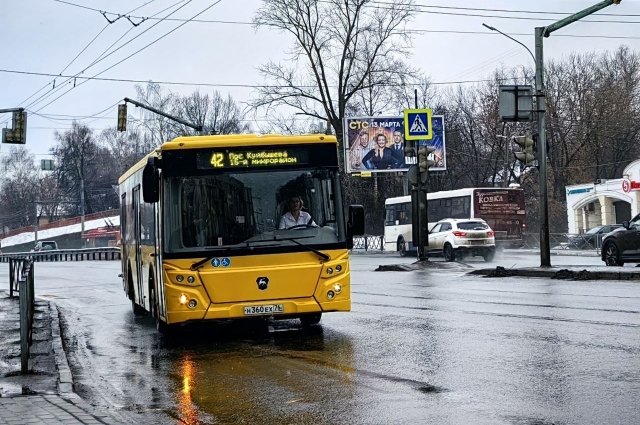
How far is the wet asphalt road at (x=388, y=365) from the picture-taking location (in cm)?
758

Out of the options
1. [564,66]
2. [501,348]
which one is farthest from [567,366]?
[564,66]

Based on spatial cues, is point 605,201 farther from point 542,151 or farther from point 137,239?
point 137,239

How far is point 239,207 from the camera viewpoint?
506 inches

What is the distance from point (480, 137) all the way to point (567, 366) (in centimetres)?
7645

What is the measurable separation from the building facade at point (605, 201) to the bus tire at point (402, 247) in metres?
14.7

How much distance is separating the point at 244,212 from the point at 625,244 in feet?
55.8

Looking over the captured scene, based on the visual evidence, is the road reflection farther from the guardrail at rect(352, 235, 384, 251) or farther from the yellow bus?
the guardrail at rect(352, 235, 384, 251)

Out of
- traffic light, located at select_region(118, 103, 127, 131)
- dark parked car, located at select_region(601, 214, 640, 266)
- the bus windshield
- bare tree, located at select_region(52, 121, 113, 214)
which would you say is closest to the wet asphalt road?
the bus windshield

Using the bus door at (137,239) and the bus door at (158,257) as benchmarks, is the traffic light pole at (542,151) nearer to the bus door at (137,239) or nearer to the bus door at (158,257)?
the bus door at (137,239)

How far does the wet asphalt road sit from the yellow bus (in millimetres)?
586

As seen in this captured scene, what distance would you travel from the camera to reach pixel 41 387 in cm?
926

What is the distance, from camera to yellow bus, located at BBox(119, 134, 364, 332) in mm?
12664

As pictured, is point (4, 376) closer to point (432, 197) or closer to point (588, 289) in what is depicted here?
point (588, 289)

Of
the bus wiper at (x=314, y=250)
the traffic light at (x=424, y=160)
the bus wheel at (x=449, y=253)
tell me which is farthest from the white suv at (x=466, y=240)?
the bus wiper at (x=314, y=250)
